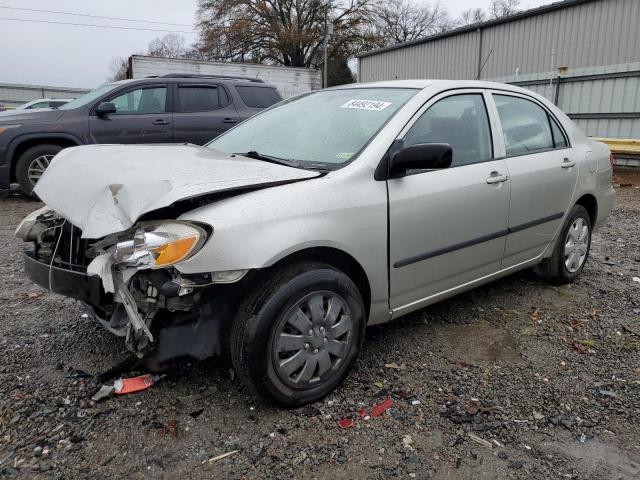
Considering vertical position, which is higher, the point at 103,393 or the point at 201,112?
the point at 201,112

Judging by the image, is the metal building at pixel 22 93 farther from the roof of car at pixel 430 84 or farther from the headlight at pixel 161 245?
the headlight at pixel 161 245

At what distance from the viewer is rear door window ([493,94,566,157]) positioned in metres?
3.69

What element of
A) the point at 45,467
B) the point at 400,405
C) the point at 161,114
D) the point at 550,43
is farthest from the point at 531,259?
the point at 550,43

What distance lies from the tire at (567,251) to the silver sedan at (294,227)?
2.22ft

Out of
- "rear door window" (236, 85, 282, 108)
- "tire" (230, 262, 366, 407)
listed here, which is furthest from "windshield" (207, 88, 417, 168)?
"rear door window" (236, 85, 282, 108)

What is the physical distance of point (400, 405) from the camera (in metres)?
2.62

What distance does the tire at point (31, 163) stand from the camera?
24.5ft

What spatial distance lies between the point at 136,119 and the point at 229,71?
8920mm

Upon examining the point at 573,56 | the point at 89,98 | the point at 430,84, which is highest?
the point at 573,56

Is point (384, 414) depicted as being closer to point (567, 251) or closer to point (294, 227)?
point (294, 227)

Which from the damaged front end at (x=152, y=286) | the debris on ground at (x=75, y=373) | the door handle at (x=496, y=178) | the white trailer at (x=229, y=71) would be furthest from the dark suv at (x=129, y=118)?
the white trailer at (x=229, y=71)

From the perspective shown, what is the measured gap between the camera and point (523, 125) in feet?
12.8

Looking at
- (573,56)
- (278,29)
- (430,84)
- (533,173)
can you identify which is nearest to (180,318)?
(430,84)

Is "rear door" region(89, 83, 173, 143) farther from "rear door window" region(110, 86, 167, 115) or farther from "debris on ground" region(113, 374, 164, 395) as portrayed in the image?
"debris on ground" region(113, 374, 164, 395)
